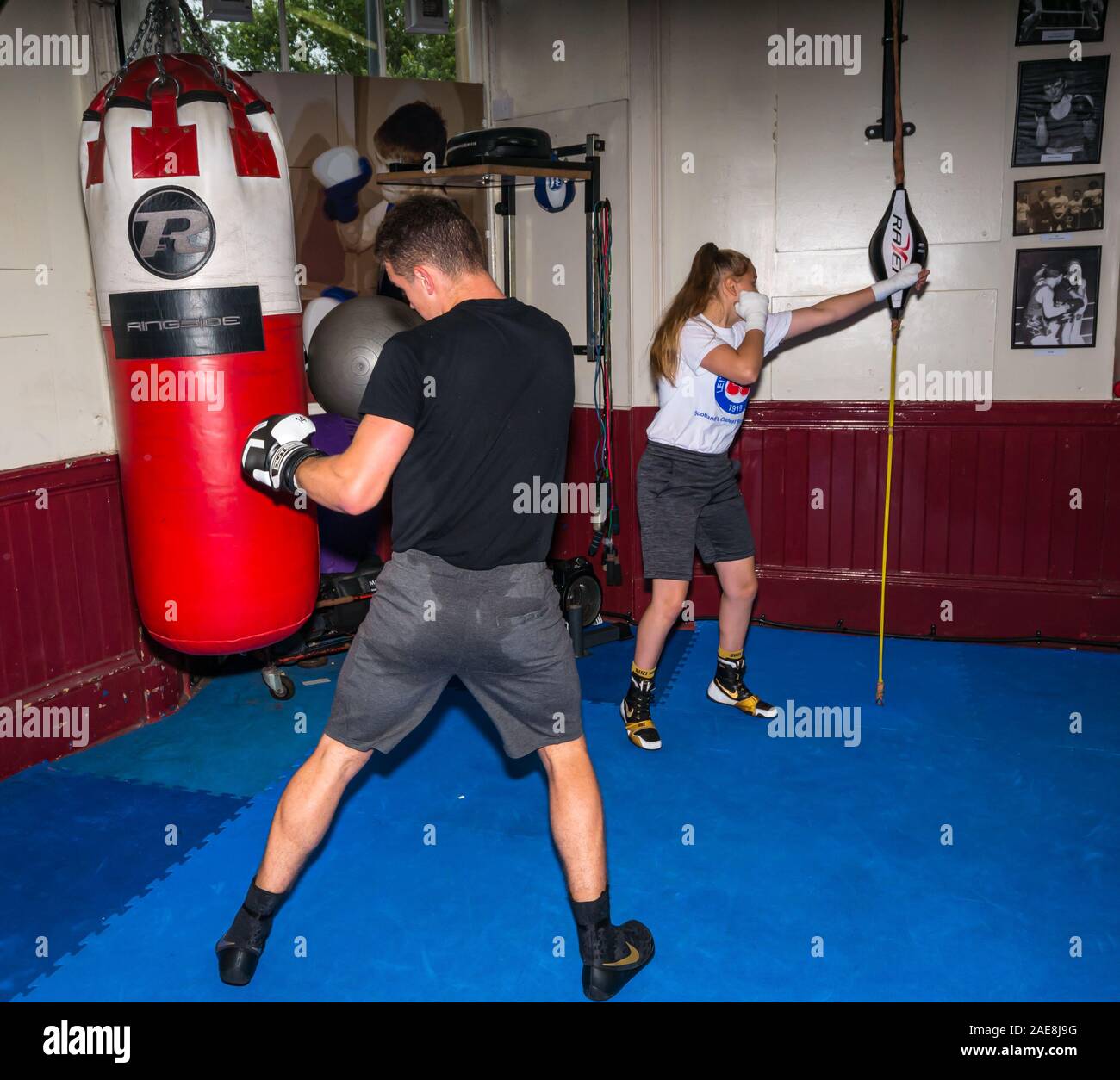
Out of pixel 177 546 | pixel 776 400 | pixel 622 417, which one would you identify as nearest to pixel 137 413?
pixel 177 546

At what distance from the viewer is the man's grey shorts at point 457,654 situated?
223cm

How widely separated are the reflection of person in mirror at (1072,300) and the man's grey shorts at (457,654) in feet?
10.3

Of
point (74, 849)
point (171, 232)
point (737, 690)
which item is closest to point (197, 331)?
point (171, 232)

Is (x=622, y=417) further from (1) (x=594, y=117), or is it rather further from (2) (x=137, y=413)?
(2) (x=137, y=413)

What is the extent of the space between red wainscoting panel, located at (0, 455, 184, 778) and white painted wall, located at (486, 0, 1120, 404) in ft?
7.75

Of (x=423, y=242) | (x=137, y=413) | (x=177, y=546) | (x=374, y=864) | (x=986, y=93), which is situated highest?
(x=986, y=93)

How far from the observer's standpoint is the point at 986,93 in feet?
14.4

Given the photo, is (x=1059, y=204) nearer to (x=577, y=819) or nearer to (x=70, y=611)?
(x=577, y=819)

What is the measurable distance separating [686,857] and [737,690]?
112cm

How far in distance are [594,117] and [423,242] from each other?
113 inches

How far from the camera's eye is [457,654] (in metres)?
2.25

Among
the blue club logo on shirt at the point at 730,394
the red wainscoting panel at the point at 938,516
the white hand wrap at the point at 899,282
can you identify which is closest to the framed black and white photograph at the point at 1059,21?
the white hand wrap at the point at 899,282
